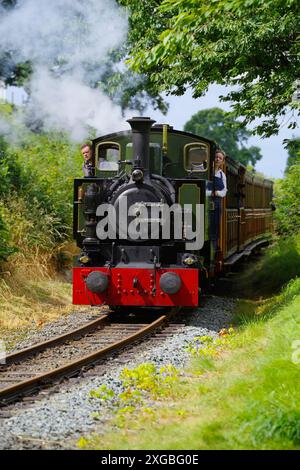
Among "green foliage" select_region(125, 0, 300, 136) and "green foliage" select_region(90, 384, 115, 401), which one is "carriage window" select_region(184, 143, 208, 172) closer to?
"green foliage" select_region(125, 0, 300, 136)

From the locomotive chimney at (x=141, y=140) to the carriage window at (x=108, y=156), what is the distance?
132 cm

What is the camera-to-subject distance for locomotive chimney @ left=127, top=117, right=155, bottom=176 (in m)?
10.9

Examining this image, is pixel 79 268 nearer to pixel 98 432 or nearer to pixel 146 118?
pixel 146 118

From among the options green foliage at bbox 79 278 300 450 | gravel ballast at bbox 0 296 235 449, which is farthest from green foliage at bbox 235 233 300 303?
green foliage at bbox 79 278 300 450

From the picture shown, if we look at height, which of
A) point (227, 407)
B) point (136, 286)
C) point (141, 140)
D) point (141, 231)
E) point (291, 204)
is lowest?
point (227, 407)

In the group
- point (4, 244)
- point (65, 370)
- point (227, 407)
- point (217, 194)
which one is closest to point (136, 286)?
point (217, 194)

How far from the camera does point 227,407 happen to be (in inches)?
234

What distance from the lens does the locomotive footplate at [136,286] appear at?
35.4 ft

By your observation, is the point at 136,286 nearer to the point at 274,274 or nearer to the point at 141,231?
the point at 141,231

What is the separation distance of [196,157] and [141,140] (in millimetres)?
1474

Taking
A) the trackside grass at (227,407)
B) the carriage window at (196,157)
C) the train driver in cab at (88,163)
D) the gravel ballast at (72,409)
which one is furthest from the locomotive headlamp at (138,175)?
the trackside grass at (227,407)

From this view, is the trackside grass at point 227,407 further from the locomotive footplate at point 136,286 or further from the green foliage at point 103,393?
the locomotive footplate at point 136,286

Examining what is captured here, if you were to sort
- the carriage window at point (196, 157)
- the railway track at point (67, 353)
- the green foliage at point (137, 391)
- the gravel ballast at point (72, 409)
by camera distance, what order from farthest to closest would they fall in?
the carriage window at point (196, 157), the railway track at point (67, 353), the green foliage at point (137, 391), the gravel ballast at point (72, 409)

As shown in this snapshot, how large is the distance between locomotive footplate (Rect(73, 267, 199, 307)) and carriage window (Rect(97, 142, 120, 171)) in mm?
2085
